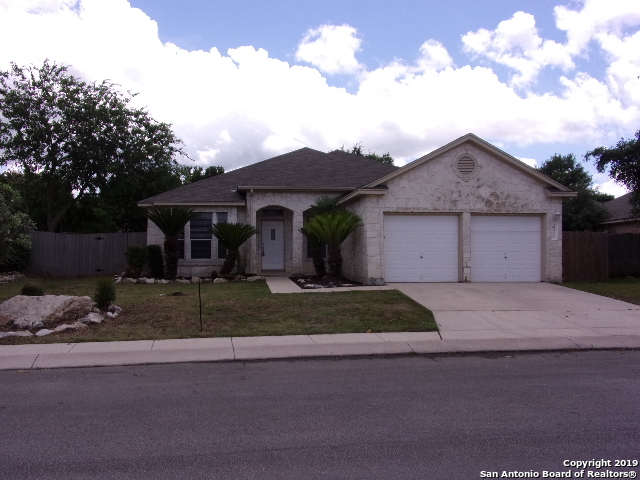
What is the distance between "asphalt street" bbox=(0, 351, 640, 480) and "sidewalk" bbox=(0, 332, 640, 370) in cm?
43

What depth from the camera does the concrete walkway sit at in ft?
28.4

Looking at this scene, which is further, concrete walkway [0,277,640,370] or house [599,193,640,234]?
house [599,193,640,234]

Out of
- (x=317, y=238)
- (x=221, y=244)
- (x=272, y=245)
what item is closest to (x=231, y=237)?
(x=221, y=244)

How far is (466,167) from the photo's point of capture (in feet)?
55.8

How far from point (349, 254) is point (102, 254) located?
10.7 m

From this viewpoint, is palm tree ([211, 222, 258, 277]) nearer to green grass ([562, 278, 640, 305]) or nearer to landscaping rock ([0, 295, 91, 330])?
landscaping rock ([0, 295, 91, 330])

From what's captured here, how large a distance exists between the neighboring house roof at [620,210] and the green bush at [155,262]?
2300 centimetres

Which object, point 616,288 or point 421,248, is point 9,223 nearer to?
point 421,248

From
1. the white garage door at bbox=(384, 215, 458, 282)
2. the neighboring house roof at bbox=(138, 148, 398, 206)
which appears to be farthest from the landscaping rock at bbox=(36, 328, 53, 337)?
the neighboring house roof at bbox=(138, 148, 398, 206)

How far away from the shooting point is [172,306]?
12.9 m

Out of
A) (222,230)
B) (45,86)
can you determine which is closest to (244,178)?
(222,230)

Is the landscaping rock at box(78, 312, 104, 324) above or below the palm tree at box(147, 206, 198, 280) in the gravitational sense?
below

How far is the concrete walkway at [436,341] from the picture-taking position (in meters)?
8.66

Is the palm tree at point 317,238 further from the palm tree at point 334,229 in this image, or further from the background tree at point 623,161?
the background tree at point 623,161
